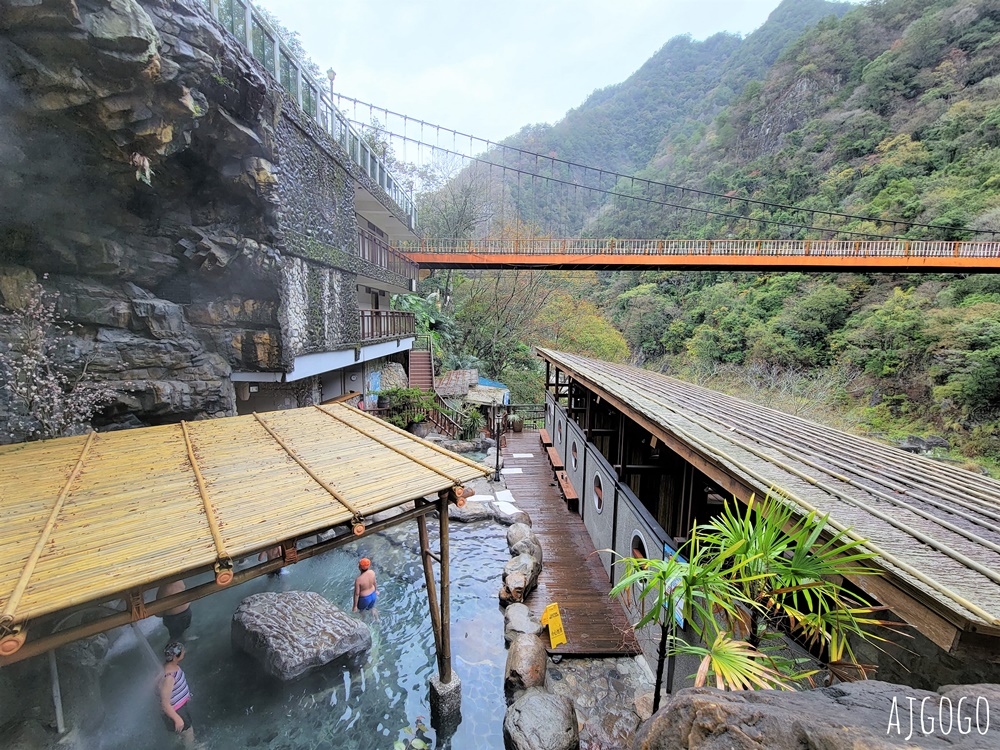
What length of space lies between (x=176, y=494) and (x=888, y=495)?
198 inches

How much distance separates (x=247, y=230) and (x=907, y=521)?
9.67 meters

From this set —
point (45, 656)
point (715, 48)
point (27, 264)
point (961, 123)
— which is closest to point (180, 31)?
point (27, 264)

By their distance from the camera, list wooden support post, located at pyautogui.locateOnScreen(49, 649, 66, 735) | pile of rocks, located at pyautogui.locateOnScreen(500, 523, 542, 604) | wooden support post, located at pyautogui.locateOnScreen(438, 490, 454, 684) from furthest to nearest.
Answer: pile of rocks, located at pyautogui.locateOnScreen(500, 523, 542, 604)
wooden support post, located at pyautogui.locateOnScreen(438, 490, 454, 684)
wooden support post, located at pyautogui.locateOnScreen(49, 649, 66, 735)

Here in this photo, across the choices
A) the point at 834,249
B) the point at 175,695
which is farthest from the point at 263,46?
the point at 834,249

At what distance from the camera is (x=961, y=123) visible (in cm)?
2167

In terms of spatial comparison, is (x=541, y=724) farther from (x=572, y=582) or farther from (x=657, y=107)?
(x=657, y=107)

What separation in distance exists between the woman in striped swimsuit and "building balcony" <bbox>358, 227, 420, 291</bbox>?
11029 mm

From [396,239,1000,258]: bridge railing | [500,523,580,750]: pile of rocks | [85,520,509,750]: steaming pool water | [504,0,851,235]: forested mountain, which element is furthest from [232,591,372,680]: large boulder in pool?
[504,0,851,235]: forested mountain

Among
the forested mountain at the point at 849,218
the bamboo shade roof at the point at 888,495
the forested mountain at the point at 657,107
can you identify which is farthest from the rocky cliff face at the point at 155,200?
the forested mountain at the point at 657,107

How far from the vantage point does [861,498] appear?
2.25m

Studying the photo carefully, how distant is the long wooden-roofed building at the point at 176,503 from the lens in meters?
2.44

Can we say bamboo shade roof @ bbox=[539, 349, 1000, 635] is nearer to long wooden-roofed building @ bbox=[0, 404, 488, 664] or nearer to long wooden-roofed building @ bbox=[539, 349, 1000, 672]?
long wooden-roofed building @ bbox=[539, 349, 1000, 672]

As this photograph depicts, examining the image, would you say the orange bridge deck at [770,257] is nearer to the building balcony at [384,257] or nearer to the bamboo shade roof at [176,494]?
the building balcony at [384,257]

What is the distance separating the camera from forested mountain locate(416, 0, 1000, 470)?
50.8 feet
